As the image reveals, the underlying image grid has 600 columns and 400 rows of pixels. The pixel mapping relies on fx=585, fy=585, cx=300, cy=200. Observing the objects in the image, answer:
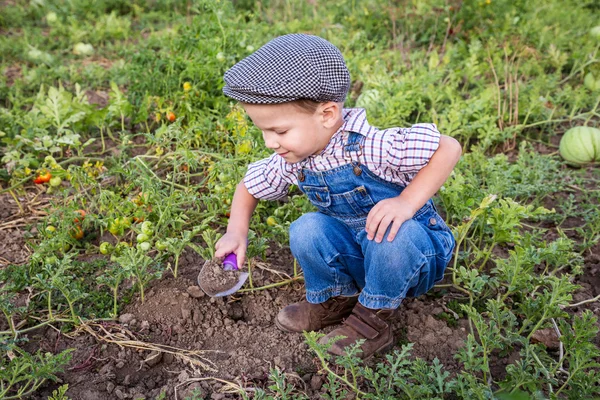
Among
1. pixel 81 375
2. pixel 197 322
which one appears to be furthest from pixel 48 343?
pixel 197 322

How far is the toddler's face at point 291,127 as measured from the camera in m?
2.10

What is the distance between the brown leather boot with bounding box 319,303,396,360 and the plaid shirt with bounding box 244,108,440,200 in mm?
569

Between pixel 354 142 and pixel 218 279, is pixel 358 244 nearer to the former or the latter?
pixel 354 142

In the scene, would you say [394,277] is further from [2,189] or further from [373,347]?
[2,189]

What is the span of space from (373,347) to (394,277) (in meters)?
0.34

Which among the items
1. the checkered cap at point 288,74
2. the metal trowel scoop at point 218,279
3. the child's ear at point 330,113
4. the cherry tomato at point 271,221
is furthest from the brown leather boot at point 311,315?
the checkered cap at point 288,74

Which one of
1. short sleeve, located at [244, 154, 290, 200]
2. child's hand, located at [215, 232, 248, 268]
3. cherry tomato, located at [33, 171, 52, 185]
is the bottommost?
cherry tomato, located at [33, 171, 52, 185]

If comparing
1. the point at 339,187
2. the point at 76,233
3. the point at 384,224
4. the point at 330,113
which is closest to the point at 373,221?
the point at 384,224

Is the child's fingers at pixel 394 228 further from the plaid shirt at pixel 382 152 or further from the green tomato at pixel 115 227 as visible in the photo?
the green tomato at pixel 115 227

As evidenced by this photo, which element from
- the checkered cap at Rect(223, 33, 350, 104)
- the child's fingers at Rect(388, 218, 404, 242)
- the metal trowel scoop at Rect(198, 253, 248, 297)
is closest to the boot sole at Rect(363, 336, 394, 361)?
the child's fingers at Rect(388, 218, 404, 242)

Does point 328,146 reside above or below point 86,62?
above

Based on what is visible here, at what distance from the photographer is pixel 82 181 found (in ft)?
10.5

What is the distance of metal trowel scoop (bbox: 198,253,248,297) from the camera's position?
251 centimetres

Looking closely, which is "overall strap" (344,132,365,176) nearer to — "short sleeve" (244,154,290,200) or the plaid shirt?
the plaid shirt
